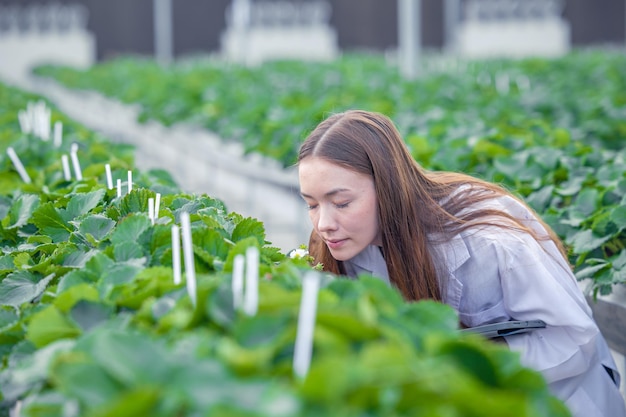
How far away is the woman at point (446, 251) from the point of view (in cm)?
269

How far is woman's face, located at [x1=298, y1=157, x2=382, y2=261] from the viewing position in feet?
8.80

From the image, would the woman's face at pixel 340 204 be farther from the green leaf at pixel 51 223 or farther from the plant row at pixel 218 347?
the green leaf at pixel 51 223

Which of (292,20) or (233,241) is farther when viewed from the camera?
(292,20)

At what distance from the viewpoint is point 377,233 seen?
111 inches

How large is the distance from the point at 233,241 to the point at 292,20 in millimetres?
27585

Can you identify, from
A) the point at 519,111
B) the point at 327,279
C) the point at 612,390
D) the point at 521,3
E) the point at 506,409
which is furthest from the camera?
the point at 521,3

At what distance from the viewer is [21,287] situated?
7.95 feet

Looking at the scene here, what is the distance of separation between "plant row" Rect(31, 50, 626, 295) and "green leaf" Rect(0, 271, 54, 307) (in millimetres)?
1280

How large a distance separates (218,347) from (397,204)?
1.31 meters

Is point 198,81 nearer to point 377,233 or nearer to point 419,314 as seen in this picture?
point 377,233

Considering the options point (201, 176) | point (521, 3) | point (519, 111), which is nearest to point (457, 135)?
point (519, 111)

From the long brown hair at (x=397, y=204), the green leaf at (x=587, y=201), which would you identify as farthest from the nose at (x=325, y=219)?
the green leaf at (x=587, y=201)

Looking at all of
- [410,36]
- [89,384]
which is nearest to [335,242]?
[89,384]

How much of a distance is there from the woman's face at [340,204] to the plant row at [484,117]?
0.69m
